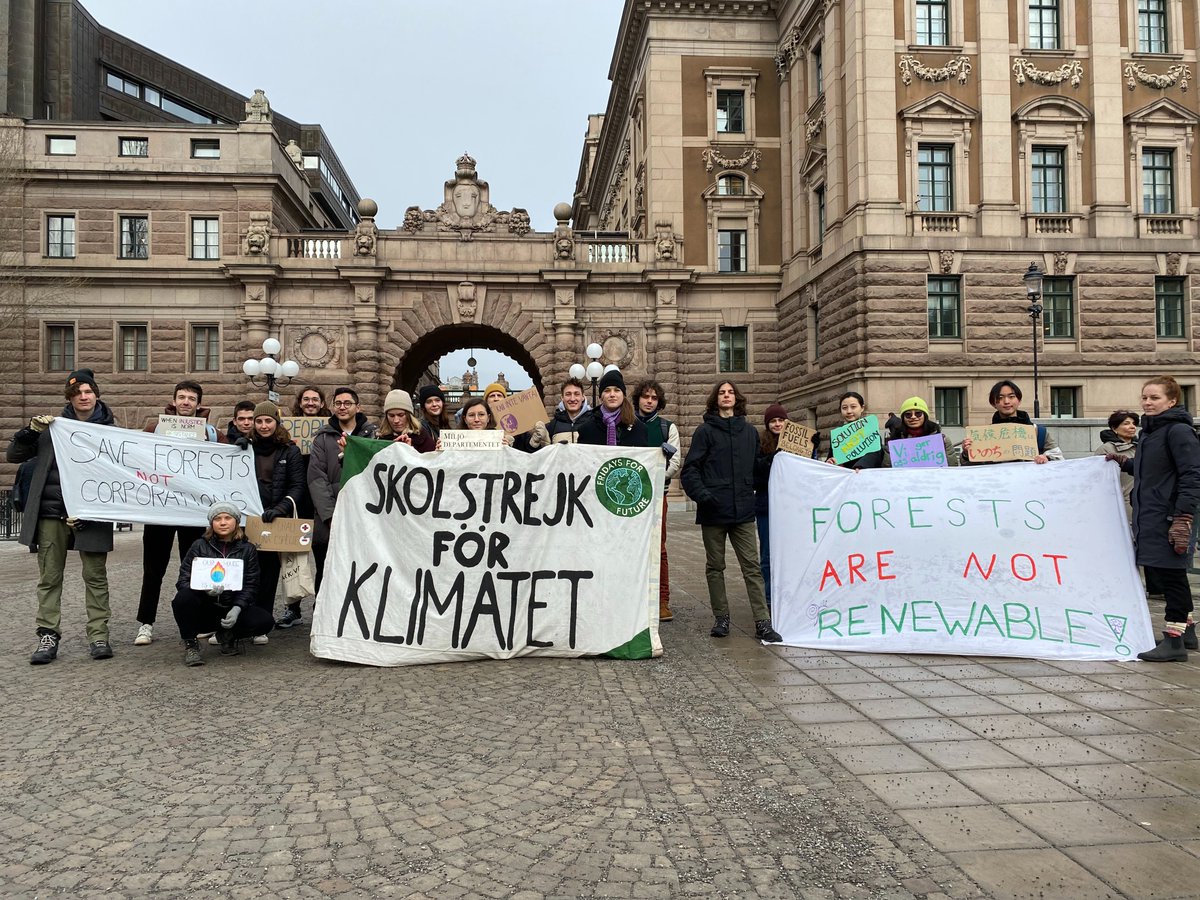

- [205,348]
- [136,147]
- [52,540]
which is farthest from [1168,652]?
[136,147]

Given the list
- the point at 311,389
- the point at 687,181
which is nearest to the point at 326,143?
the point at 687,181

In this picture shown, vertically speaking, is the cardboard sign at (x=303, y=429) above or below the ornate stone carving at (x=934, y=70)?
below

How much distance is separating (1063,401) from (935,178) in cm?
827

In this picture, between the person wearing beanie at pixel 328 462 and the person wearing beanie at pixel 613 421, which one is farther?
the person wearing beanie at pixel 613 421

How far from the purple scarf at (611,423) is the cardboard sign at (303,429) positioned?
2.89m

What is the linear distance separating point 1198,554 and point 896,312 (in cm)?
1617

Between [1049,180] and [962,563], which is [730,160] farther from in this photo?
[962,563]

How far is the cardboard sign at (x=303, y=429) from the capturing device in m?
8.43

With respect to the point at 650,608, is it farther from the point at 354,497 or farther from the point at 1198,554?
the point at 1198,554

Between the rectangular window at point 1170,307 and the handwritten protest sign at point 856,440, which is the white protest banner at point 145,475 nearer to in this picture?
the handwritten protest sign at point 856,440

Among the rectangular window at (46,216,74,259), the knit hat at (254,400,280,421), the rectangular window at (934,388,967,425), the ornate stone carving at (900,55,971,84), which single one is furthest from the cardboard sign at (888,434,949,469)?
the rectangular window at (46,216,74,259)

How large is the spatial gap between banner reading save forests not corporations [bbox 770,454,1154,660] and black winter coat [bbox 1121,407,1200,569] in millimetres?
→ 167

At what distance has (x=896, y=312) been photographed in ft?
84.1

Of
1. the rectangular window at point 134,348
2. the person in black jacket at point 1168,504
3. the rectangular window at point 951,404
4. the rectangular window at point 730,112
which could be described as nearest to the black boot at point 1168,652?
the person in black jacket at point 1168,504
